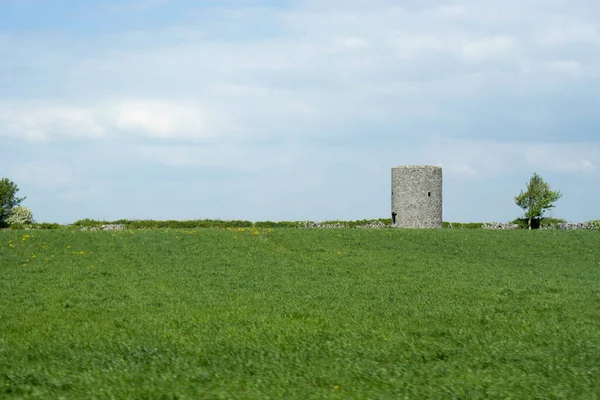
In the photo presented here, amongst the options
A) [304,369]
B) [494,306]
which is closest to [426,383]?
[304,369]

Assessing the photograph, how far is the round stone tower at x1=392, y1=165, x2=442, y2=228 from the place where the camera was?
43031 mm

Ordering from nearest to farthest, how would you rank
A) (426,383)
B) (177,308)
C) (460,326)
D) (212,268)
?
1. (426,383)
2. (460,326)
3. (177,308)
4. (212,268)

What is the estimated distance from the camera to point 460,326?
14.1m

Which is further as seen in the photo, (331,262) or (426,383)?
(331,262)

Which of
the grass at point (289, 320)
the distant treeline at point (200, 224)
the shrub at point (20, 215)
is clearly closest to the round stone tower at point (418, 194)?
the distant treeline at point (200, 224)

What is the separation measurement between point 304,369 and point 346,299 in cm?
733

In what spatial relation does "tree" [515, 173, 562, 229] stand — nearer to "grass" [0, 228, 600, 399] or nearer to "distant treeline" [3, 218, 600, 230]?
"distant treeline" [3, 218, 600, 230]

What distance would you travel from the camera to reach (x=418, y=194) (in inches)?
1698

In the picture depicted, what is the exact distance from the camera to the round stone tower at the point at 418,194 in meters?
43.0

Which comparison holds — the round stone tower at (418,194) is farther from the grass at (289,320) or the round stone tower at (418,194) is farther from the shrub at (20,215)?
the shrub at (20,215)

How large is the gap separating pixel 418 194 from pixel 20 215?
99.3 feet

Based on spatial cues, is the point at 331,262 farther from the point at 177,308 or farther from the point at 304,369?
the point at 304,369

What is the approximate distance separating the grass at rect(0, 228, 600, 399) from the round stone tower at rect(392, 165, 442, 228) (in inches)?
544

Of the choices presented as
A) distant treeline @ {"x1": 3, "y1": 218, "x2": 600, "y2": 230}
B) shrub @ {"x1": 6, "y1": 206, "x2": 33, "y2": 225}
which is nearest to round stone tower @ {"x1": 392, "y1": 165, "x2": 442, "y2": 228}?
distant treeline @ {"x1": 3, "y1": 218, "x2": 600, "y2": 230}
